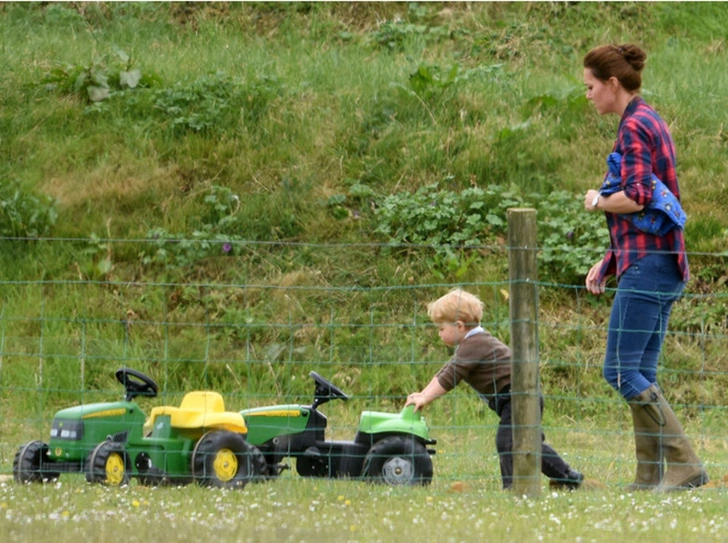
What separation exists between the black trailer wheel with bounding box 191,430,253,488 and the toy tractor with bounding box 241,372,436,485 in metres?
0.18

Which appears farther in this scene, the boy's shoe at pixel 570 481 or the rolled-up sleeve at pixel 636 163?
the boy's shoe at pixel 570 481

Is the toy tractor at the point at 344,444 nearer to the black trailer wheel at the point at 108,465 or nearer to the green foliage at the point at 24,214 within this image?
the black trailer wheel at the point at 108,465

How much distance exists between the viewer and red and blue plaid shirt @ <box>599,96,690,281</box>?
627cm

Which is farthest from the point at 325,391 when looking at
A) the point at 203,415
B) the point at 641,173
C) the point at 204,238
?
the point at 204,238

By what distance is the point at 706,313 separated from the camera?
10.2 meters

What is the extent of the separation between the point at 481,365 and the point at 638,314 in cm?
86

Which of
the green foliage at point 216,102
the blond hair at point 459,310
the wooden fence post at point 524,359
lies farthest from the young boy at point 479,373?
the green foliage at point 216,102

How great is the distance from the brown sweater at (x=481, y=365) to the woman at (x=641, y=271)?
1.77ft

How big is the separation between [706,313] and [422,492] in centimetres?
470

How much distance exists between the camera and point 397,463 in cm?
665

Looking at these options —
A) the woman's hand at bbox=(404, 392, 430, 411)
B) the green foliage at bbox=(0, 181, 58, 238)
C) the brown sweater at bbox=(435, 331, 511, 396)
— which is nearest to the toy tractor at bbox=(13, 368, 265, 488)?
the woman's hand at bbox=(404, 392, 430, 411)

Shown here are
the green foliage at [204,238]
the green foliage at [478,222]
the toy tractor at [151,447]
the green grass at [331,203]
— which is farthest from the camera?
the green foliage at [204,238]

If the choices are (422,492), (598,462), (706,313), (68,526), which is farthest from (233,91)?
(68,526)

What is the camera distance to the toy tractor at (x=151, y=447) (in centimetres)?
652
